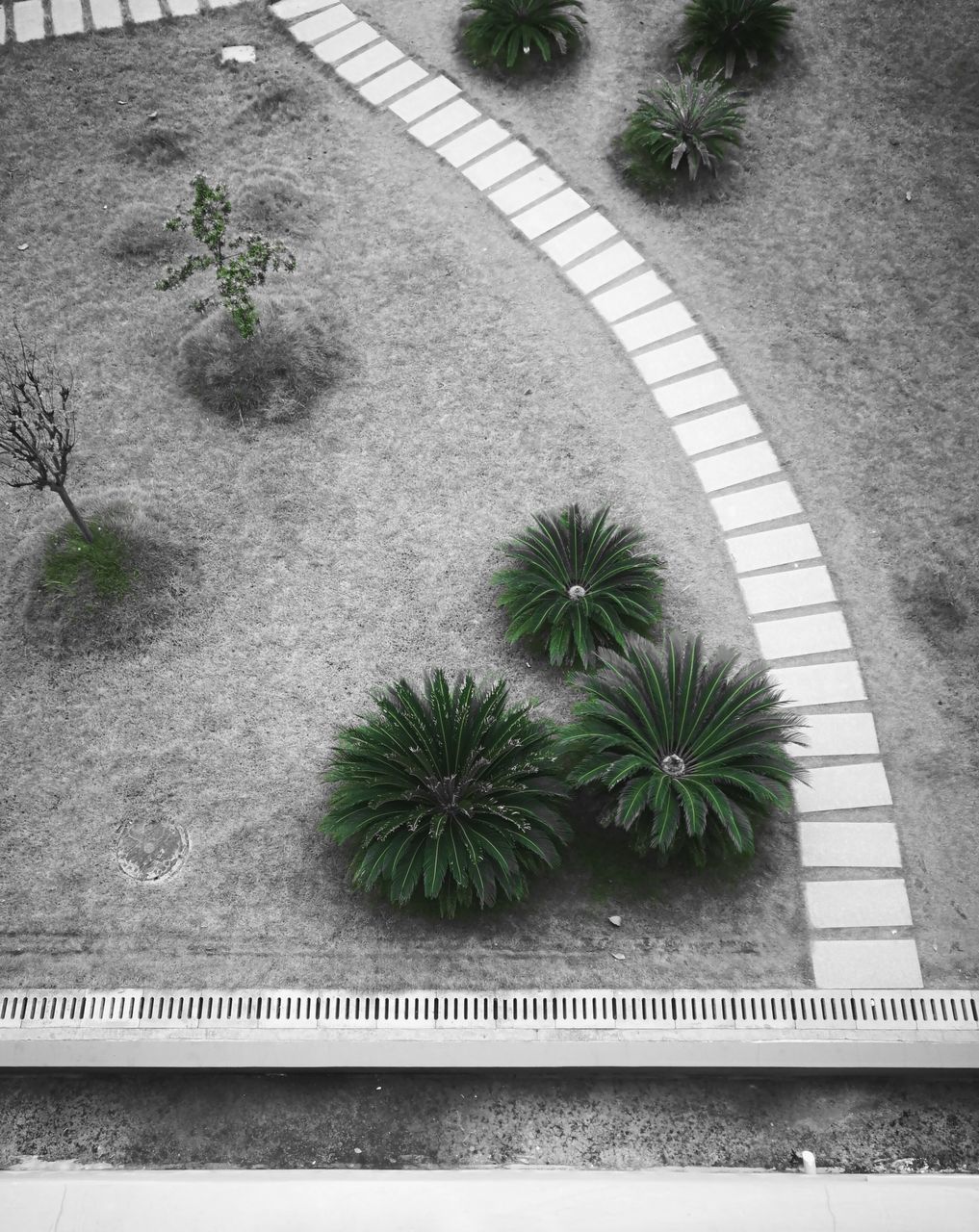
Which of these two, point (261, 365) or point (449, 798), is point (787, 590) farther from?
point (261, 365)

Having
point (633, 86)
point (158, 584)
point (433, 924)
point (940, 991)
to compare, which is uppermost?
point (633, 86)

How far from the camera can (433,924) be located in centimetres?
877

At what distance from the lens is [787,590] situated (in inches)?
425

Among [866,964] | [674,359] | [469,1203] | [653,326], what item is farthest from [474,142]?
[469,1203]

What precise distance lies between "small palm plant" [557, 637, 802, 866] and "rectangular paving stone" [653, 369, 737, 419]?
3.85 meters

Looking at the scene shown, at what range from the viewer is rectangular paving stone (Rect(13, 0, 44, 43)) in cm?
1652

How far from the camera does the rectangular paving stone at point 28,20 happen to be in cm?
1652

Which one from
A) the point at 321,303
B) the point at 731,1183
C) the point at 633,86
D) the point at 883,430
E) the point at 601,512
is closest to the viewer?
the point at 731,1183

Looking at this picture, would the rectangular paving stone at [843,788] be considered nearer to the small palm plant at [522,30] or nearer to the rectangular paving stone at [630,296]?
the rectangular paving stone at [630,296]

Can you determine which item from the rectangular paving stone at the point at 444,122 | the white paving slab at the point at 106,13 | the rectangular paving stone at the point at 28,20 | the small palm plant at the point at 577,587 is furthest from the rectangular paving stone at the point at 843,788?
the rectangular paving stone at the point at 28,20

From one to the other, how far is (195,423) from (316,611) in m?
3.05

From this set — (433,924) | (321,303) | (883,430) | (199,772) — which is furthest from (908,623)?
(321,303)

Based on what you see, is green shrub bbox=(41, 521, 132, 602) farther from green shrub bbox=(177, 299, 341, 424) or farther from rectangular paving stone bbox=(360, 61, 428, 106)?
rectangular paving stone bbox=(360, 61, 428, 106)

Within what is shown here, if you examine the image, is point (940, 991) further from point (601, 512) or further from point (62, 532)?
point (62, 532)
